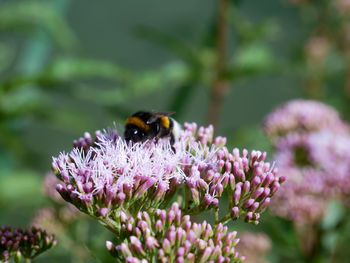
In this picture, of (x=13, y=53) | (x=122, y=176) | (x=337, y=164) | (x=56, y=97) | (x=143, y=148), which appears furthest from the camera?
(x=56, y=97)

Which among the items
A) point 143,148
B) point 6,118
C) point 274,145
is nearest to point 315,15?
point 274,145

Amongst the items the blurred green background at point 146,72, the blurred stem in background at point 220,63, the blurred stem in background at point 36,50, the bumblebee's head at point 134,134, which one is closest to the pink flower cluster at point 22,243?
the blurred green background at point 146,72

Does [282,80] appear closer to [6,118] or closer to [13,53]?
[13,53]

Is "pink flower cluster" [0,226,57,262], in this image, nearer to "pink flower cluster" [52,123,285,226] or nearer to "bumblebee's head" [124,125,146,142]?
"pink flower cluster" [52,123,285,226]

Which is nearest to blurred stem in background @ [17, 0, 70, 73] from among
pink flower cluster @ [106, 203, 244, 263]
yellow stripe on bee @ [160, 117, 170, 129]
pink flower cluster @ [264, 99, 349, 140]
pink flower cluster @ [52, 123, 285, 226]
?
pink flower cluster @ [264, 99, 349, 140]

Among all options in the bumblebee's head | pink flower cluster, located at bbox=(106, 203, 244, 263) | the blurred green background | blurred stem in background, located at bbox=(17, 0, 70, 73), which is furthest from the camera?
blurred stem in background, located at bbox=(17, 0, 70, 73)

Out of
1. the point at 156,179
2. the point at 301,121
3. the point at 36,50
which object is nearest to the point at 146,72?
the point at 301,121

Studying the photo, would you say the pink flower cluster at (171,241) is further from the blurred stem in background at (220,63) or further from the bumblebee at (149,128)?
the blurred stem in background at (220,63)
